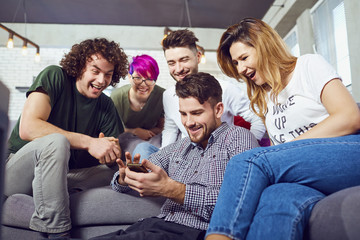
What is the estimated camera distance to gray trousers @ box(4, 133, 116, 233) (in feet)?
5.33

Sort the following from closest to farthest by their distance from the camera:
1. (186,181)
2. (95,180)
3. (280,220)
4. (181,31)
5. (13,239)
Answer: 1. (280,220)
2. (186,181)
3. (13,239)
4. (95,180)
5. (181,31)

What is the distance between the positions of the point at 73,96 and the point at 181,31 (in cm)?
108

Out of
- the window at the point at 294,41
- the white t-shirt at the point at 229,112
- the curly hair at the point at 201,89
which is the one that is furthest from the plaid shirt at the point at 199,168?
the window at the point at 294,41

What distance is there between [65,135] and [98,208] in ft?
1.49

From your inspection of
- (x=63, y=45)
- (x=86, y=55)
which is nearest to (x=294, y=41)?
(x=63, y=45)

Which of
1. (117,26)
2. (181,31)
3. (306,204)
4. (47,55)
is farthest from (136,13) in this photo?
(306,204)

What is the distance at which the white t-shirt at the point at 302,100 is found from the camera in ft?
4.71

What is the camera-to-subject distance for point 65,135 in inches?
74.8

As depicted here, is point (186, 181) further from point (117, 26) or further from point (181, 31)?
point (117, 26)

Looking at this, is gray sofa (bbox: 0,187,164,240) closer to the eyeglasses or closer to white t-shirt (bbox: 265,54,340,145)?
white t-shirt (bbox: 265,54,340,145)

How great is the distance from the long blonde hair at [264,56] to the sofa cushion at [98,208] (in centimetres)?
79

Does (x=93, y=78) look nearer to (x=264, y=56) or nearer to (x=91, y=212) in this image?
(x=91, y=212)

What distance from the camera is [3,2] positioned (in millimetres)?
6664

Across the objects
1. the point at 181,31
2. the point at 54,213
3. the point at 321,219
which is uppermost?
the point at 181,31
